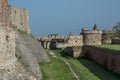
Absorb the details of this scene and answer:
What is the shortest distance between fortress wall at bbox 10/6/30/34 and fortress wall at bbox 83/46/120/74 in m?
9.31

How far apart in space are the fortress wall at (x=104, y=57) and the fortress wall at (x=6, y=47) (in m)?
17.1

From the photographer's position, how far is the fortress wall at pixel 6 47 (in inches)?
906

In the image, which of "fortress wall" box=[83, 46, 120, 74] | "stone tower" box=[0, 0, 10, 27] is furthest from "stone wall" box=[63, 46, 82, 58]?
"stone tower" box=[0, 0, 10, 27]

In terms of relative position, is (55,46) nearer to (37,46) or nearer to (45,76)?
(37,46)

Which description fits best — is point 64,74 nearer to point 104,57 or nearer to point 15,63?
point 15,63

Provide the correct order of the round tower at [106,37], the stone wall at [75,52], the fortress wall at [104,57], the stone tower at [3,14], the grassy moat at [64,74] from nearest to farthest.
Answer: the stone tower at [3,14]
the grassy moat at [64,74]
the fortress wall at [104,57]
the stone wall at [75,52]
the round tower at [106,37]

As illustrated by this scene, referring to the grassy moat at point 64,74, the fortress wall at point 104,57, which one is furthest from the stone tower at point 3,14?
the fortress wall at point 104,57

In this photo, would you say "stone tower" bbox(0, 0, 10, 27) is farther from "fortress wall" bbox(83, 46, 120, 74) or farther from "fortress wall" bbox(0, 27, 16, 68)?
"fortress wall" bbox(83, 46, 120, 74)

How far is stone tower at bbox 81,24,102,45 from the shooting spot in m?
65.9

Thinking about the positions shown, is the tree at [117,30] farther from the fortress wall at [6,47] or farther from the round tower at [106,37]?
the fortress wall at [6,47]

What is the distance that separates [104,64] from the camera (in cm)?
4459

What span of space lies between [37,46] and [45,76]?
9.56 m

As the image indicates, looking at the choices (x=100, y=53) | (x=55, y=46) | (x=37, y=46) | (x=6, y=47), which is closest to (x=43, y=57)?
(x=37, y=46)

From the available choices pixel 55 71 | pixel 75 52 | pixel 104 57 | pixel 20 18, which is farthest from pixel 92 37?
pixel 55 71
